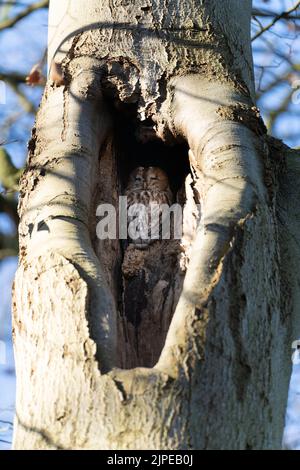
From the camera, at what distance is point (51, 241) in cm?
177

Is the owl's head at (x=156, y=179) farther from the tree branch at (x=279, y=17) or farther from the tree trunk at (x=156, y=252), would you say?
the tree branch at (x=279, y=17)

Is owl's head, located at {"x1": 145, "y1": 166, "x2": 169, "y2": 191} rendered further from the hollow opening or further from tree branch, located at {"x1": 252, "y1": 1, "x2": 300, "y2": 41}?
tree branch, located at {"x1": 252, "y1": 1, "x2": 300, "y2": 41}

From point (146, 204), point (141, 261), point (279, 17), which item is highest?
point (279, 17)

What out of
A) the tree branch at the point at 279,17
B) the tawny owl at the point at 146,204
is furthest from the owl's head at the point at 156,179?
the tree branch at the point at 279,17

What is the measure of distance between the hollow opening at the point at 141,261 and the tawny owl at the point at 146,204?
0.9 inches

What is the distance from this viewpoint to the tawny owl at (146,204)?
2.17 metres

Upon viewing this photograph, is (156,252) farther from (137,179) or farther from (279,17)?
(279,17)

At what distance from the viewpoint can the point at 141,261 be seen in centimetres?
213

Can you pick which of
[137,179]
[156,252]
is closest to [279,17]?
[137,179]

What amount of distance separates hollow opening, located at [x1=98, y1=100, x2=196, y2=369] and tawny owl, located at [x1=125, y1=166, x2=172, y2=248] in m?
0.02

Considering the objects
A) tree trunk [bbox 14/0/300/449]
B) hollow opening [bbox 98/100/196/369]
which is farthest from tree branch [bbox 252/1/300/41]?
hollow opening [bbox 98/100/196/369]

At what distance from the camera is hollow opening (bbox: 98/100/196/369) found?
6.32 ft

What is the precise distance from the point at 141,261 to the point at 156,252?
0.18 feet

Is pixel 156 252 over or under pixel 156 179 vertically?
under
